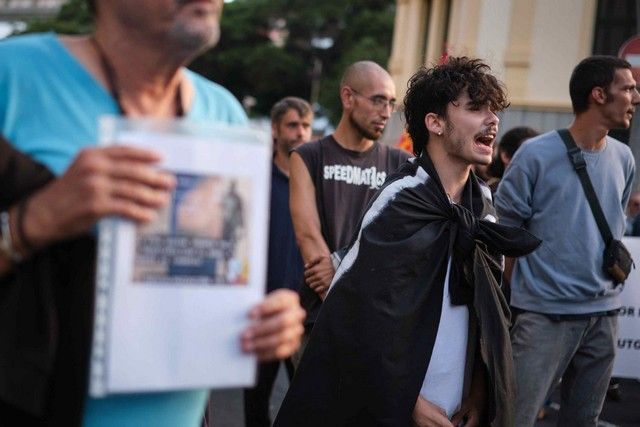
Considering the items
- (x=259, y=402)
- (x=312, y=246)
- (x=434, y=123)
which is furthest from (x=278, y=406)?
(x=434, y=123)

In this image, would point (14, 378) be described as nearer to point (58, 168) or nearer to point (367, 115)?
point (58, 168)

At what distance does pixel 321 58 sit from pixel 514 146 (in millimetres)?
53049

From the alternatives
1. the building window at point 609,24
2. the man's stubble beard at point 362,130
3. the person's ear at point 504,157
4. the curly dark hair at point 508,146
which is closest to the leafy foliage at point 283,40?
the building window at point 609,24

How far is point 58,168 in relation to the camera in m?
2.18

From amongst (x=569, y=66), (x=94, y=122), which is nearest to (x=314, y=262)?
(x=94, y=122)

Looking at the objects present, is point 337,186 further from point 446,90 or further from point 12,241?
point 12,241

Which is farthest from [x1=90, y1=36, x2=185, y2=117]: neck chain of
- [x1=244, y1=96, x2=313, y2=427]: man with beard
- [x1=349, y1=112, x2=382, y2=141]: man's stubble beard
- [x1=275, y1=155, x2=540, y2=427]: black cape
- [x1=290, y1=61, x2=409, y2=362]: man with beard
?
[x1=244, y1=96, x2=313, y2=427]: man with beard

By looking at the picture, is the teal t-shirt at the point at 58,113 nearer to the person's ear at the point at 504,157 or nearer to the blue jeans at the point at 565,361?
the blue jeans at the point at 565,361

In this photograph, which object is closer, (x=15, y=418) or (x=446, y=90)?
(x=15, y=418)

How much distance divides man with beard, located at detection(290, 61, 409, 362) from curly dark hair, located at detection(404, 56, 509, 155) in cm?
108

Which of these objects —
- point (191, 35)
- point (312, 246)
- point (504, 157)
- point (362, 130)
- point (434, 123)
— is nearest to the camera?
point (191, 35)

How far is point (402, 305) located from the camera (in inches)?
171

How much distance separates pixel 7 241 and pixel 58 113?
0.27 m

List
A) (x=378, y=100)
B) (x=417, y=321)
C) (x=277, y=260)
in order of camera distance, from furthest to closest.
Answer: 1. (x=277, y=260)
2. (x=378, y=100)
3. (x=417, y=321)
